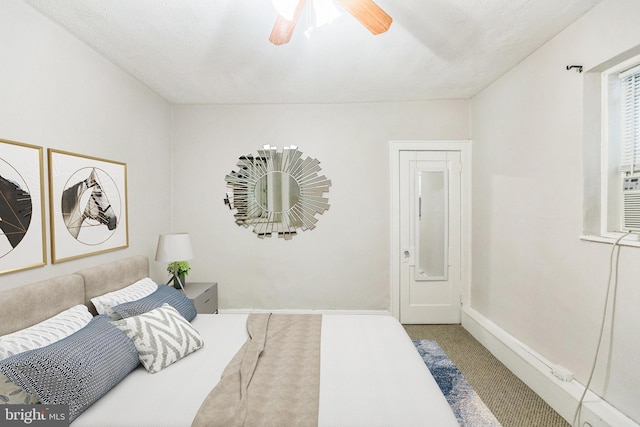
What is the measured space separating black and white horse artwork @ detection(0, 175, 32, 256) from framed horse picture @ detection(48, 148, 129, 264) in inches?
7.0

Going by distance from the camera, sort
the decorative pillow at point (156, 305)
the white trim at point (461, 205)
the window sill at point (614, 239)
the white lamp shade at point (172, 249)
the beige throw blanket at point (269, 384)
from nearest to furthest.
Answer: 1. the beige throw blanket at point (269, 384)
2. the window sill at point (614, 239)
3. the decorative pillow at point (156, 305)
4. the white lamp shade at point (172, 249)
5. the white trim at point (461, 205)

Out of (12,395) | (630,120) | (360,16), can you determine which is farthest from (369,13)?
(12,395)

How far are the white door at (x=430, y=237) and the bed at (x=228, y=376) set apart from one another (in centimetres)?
147

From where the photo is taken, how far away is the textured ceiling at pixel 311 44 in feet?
6.04

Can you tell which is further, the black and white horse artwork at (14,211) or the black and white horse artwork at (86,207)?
the black and white horse artwork at (86,207)

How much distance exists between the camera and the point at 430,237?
139 inches

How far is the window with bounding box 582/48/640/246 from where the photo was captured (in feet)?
5.73

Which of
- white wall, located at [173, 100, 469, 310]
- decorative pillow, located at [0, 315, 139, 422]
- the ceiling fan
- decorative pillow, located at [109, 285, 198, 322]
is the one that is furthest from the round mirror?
decorative pillow, located at [0, 315, 139, 422]

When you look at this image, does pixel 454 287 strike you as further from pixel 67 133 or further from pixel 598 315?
pixel 67 133

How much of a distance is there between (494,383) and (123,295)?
113 inches

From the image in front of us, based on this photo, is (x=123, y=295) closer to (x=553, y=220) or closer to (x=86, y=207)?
(x=86, y=207)

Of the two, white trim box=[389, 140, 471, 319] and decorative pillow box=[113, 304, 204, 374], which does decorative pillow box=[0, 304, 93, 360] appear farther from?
white trim box=[389, 140, 471, 319]

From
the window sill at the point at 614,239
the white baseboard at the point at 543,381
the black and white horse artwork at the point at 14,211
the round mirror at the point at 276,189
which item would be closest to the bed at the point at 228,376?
the black and white horse artwork at the point at 14,211

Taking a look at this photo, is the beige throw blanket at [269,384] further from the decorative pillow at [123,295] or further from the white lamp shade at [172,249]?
the white lamp shade at [172,249]
